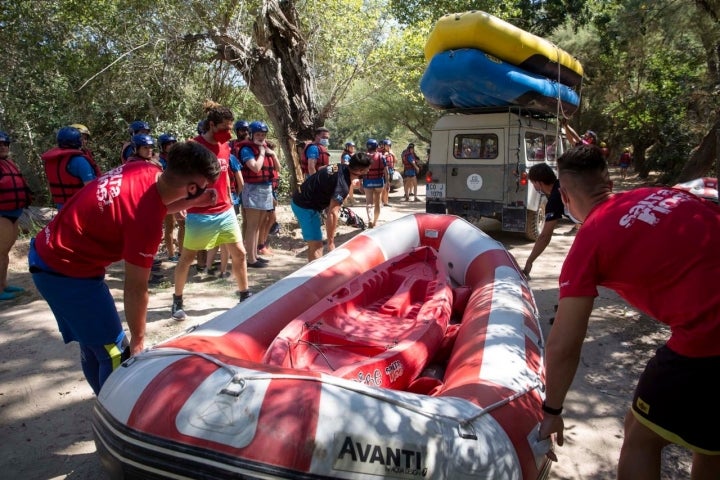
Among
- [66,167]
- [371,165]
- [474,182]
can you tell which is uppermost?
[371,165]

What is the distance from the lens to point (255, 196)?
6438mm

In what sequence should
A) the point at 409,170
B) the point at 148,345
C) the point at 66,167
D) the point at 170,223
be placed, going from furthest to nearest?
the point at 409,170 → the point at 170,223 → the point at 66,167 → the point at 148,345

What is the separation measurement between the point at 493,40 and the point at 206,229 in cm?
507

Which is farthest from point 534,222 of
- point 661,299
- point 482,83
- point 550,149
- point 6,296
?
point 6,296

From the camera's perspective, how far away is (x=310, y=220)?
5.24 meters

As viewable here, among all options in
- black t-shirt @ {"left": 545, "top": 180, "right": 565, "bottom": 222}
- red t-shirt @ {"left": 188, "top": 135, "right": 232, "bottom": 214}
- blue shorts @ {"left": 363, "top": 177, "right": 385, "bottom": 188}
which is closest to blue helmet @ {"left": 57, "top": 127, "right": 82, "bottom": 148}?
red t-shirt @ {"left": 188, "top": 135, "right": 232, "bottom": 214}

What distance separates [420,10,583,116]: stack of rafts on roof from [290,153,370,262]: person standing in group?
9.46ft

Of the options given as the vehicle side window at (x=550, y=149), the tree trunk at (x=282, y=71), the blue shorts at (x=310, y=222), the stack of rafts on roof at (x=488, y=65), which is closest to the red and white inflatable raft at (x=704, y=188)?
the stack of rafts on roof at (x=488, y=65)

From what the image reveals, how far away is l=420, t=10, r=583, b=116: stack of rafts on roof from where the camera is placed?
262 inches

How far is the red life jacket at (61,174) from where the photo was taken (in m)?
4.55

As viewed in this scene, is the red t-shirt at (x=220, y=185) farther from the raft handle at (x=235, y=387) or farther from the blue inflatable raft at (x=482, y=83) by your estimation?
the blue inflatable raft at (x=482, y=83)

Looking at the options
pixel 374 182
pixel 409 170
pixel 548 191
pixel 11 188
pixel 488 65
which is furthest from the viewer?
pixel 409 170

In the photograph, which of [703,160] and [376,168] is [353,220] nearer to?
[376,168]

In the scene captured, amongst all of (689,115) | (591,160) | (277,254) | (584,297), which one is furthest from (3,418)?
(689,115)
